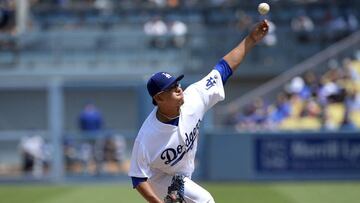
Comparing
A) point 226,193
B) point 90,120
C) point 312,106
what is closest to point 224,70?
point 226,193

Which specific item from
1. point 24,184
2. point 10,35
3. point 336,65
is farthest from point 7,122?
point 336,65

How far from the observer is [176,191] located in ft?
22.6

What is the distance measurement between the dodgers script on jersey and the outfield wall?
9.97 meters

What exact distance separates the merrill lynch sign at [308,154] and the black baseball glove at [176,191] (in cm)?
1019

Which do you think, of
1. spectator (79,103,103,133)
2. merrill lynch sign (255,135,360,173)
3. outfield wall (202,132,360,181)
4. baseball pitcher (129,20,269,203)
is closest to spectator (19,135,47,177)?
spectator (79,103,103,133)

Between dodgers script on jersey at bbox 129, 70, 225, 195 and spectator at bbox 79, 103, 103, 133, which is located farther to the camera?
spectator at bbox 79, 103, 103, 133

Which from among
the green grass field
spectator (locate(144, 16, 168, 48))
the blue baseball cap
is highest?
spectator (locate(144, 16, 168, 48))

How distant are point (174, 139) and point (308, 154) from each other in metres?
10.6

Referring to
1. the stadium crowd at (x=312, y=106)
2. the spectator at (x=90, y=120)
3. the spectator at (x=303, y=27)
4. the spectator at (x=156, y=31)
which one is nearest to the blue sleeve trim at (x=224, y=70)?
the stadium crowd at (x=312, y=106)

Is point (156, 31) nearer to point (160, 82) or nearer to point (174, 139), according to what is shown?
point (174, 139)

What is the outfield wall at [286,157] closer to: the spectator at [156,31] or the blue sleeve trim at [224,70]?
the spectator at [156,31]

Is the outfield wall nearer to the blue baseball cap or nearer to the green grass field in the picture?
the green grass field

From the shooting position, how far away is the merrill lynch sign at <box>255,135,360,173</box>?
55.4 ft

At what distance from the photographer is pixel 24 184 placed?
1773 centimetres
